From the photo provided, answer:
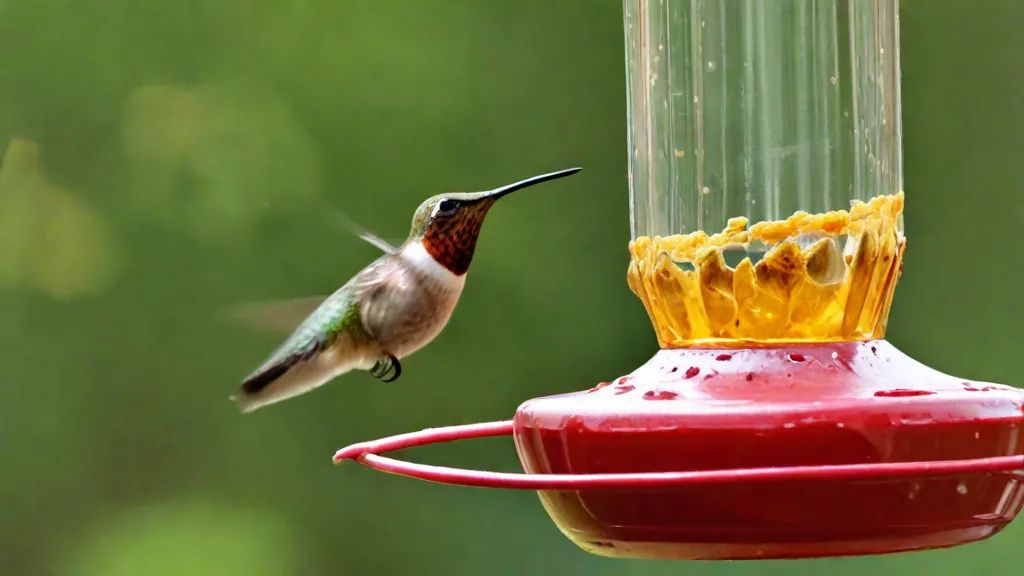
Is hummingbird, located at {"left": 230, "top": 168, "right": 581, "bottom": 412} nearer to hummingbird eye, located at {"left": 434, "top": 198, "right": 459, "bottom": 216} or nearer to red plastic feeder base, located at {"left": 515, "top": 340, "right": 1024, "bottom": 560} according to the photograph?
hummingbird eye, located at {"left": 434, "top": 198, "right": 459, "bottom": 216}

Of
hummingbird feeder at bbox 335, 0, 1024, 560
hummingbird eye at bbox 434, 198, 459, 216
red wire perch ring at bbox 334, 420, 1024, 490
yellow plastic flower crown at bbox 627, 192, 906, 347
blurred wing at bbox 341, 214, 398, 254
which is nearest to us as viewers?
red wire perch ring at bbox 334, 420, 1024, 490

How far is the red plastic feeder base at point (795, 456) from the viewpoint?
1684mm

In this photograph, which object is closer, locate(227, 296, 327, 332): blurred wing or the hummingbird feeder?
the hummingbird feeder

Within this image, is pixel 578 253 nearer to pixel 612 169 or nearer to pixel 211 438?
pixel 612 169

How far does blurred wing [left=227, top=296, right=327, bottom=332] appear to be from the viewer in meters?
3.08

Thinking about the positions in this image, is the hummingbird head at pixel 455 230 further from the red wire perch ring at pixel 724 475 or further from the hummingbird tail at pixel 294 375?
the red wire perch ring at pixel 724 475

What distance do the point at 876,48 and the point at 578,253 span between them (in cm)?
317

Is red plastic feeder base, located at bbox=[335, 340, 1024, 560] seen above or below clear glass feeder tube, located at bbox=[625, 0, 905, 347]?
below

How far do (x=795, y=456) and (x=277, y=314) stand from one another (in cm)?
173

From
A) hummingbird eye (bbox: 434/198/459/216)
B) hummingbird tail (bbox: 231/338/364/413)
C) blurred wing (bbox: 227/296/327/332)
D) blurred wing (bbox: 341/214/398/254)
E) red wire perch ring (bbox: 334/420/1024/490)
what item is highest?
hummingbird eye (bbox: 434/198/459/216)

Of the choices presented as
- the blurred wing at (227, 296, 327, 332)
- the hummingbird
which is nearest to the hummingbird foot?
the hummingbird

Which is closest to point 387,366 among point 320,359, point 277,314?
point 320,359

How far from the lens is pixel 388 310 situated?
312 cm

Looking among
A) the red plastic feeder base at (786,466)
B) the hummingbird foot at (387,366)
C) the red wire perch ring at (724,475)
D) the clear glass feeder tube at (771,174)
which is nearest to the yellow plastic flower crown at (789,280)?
the clear glass feeder tube at (771,174)
